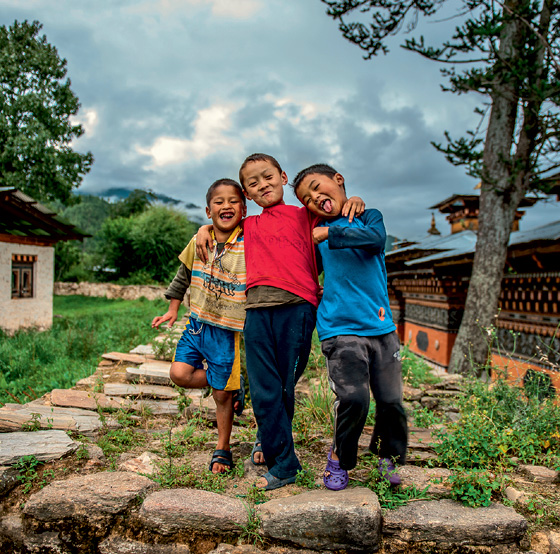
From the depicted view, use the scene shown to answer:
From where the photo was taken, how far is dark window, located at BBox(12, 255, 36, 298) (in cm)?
1205

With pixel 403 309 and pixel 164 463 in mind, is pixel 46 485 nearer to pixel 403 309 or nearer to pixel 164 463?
pixel 164 463

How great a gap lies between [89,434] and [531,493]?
3139mm

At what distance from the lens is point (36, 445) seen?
319cm

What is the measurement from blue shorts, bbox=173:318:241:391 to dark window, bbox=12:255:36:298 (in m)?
11.0

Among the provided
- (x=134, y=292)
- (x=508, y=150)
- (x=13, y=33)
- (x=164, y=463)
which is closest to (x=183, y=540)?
(x=164, y=463)

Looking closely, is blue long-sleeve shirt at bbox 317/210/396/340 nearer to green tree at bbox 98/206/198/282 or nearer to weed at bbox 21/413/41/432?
weed at bbox 21/413/41/432

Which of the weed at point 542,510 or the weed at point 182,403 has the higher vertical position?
the weed at point 182,403

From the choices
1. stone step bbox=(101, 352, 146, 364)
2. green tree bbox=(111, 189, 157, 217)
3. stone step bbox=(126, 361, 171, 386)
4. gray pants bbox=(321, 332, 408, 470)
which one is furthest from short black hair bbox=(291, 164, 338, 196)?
green tree bbox=(111, 189, 157, 217)

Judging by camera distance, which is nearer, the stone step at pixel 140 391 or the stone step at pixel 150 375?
the stone step at pixel 140 391

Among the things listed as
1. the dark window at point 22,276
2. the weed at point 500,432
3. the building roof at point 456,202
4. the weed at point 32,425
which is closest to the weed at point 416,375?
the weed at point 500,432

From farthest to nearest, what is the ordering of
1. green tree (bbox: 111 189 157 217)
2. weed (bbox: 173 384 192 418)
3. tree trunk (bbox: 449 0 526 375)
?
green tree (bbox: 111 189 157 217) < tree trunk (bbox: 449 0 526 375) < weed (bbox: 173 384 192 418)

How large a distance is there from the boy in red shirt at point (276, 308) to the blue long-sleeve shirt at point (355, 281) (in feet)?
0.45

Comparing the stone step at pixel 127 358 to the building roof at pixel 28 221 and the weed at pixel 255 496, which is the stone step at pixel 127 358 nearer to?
the weed at pixel 255 496

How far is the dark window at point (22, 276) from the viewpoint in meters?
12.0
